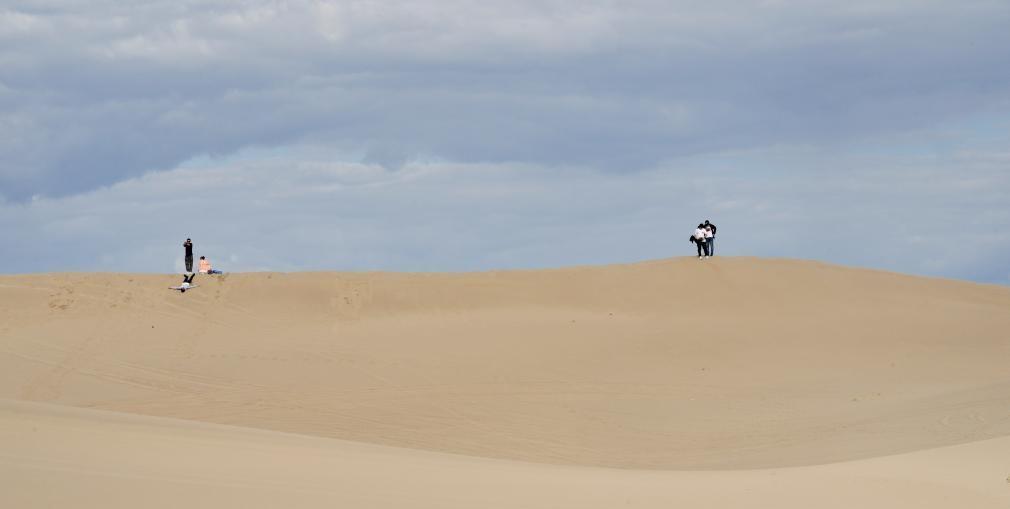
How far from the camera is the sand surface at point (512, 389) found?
944 cm

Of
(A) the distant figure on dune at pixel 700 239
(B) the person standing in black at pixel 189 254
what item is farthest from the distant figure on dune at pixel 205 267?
(A) the distant figure on dune at pixel 700 239

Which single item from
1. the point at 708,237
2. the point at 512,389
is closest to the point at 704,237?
the point at 708,237

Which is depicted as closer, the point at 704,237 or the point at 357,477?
the point at 357,477

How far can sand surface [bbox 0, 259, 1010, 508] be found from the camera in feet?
31.0

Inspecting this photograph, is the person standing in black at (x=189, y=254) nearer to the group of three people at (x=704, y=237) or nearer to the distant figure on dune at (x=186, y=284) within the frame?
the distant figure on dune at (x=186, y=284)

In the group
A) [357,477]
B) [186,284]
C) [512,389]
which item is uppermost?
[186,284]

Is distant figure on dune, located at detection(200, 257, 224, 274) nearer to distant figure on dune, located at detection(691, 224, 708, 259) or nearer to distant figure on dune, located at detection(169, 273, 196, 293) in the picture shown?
distant figure on dune, located at detection(169, 273, 196, 293)

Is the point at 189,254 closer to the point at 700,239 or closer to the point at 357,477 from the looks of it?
the point at 700,239

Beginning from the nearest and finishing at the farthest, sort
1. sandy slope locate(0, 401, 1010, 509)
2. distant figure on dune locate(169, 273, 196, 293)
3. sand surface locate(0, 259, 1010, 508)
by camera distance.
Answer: sandy slope locate(0, 401, 1010, 509), sand surface locate(0, 259, 1010, 508), distant figure on dune locate(169, 273, 196, 293)

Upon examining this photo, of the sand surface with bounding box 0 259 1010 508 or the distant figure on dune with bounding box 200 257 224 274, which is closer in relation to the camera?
the sand surface with bounding box 0 259 1010 508

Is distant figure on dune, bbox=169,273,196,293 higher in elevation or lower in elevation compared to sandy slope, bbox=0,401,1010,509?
higher

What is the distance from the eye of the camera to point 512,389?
69.9ft

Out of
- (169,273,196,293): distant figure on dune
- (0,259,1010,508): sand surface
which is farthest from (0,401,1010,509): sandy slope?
(169,273,196,293): distant figure on dune

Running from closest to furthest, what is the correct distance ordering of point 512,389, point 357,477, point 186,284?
1. point 357,477
2. point 512,389
3. point 186,284
